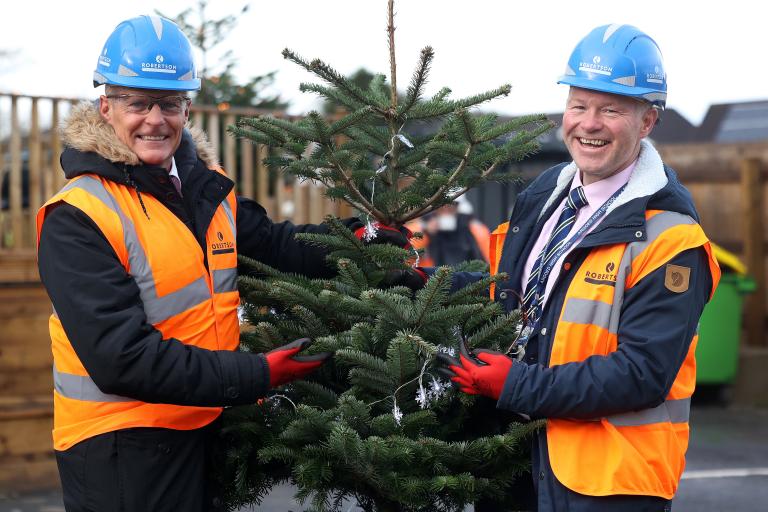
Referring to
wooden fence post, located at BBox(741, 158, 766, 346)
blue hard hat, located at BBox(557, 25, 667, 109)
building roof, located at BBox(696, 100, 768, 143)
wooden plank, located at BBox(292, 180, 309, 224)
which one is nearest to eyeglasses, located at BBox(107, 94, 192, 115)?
blue hard hat, located at BBox(557, 25, 667, 109)

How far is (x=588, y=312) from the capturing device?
2.96 m

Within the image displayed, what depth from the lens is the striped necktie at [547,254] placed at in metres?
3.23

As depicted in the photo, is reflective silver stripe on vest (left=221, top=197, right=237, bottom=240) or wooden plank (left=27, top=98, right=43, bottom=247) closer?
reflective silver stripe on vest (left=221, top=197, right=237, bottom=240)

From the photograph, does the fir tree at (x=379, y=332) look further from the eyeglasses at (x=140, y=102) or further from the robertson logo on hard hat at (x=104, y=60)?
the robertson logo on hard hat at (x=104, y=60)

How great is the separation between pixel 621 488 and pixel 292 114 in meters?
5.12

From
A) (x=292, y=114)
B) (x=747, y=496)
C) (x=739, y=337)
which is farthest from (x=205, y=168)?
(x=739, y=337)

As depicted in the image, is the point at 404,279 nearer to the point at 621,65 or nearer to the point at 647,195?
the point at 647,195

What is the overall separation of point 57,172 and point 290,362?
4.60 metres

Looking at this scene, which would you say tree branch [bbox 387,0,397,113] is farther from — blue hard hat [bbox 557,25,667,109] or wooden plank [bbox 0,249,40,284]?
wooden plank [bbox 0,249,40,284]

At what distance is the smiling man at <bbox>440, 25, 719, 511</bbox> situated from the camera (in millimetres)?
2879

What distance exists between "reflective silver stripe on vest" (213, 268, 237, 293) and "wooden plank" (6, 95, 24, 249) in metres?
4.08

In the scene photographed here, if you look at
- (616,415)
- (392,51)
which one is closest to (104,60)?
(392,51)

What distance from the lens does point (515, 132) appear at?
362 centimetres

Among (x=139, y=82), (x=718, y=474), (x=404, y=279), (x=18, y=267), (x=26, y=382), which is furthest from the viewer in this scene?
(x=718, y=474)
